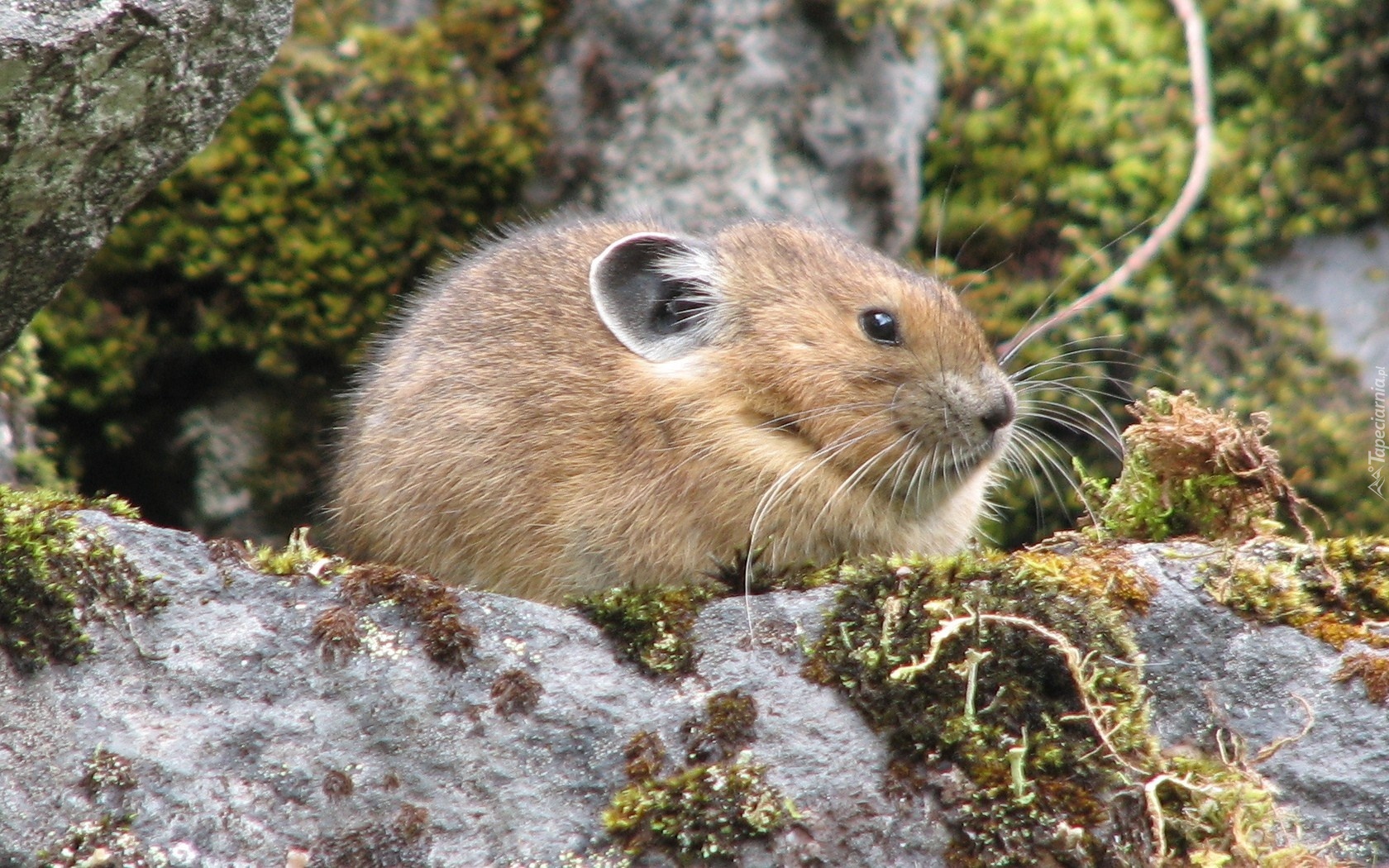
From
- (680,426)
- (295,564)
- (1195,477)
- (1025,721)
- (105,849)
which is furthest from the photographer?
(680,426)

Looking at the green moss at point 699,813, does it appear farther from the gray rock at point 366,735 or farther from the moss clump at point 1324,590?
the moss clump at point 1324,590

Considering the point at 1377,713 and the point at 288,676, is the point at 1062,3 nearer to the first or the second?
the point at 1377,713

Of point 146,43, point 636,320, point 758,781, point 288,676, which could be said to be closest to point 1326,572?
point 758,781

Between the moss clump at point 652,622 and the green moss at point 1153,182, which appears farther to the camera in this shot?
the green moss at point 1153,182

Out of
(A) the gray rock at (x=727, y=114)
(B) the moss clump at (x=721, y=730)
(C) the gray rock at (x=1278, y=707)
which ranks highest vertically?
(A) the gray rock at (x=727, y=114)

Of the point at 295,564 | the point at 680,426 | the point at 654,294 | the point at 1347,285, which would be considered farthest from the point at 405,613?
the point at 1347,285

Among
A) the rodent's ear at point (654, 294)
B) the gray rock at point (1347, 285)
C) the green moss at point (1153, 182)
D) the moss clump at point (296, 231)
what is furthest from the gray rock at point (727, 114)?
the rodent's ear at point (654, 294)

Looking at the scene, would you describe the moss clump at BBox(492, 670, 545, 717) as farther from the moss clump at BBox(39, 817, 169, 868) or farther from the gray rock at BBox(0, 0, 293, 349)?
the gray rock at BBox(0, 0, 293, 349)

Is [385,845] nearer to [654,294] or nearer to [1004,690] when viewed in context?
[1004,690]
